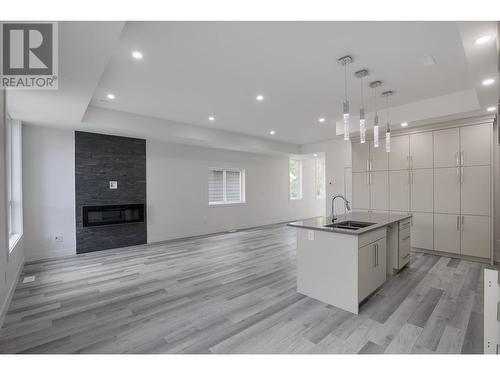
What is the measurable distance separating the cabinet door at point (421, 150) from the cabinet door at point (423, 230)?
3.24 ft

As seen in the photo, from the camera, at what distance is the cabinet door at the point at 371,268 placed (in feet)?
8.20

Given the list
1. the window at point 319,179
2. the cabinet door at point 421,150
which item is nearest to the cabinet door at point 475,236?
the cabinet door at point 421,150

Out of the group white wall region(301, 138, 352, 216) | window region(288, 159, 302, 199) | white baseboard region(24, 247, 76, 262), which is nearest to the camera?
white baseboard region(24, 247, 76, 262)

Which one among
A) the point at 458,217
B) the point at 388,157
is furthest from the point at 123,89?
the point at 458,217

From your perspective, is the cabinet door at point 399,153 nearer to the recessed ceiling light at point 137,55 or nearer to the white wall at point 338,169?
the white wall at point 338,169

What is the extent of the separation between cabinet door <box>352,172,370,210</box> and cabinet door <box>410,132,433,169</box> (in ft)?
3.07

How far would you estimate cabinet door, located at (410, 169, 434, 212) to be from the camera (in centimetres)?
451

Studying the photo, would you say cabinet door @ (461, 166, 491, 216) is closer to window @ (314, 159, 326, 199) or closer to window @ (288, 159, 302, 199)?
window @ (288, 159, 302, 199)

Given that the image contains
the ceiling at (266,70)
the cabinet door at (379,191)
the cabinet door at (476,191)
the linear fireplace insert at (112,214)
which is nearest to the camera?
the ceiling at (266,70)

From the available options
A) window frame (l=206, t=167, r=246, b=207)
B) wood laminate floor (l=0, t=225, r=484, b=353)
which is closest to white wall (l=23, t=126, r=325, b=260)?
window frame (l=206, t=167, r=246, b=207)

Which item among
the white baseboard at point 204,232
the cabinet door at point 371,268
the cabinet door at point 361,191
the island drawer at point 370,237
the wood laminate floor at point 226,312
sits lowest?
the wood laminate floor at point 226,312

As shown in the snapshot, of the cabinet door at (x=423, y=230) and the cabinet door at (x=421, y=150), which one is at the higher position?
the cabinet door at (x=421, y=150)

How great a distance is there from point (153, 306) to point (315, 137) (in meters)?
6.06

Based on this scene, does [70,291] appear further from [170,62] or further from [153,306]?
[170,62]
